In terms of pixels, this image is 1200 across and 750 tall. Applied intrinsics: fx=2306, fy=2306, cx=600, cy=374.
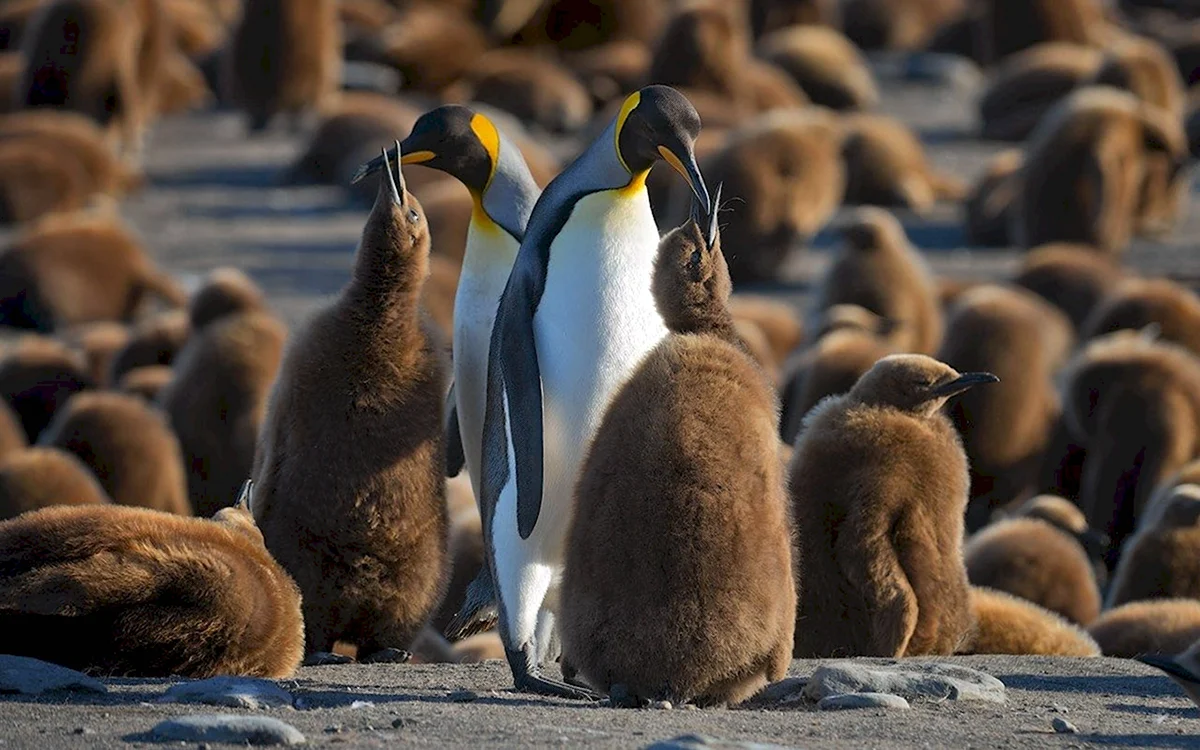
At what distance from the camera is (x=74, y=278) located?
13.6 m

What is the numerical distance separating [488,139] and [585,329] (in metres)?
1.23

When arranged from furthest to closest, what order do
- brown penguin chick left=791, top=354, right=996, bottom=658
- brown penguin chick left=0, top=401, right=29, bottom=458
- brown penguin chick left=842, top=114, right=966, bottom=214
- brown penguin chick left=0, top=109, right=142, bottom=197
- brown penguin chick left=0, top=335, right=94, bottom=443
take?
brown penguin chick left=842, top=114, right=966, bottom=214 → brown penguin chick left=0, top=109, right=142, bottom=197 → brown penguin chick left=0, top=335, right=94, bottom=443 → brown penguin chick left=0, top=401, right=29, bottom=458 → brown penguin chick left=791, top=354, right=996, bottom=658

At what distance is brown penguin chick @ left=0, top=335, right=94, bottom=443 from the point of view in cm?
1123

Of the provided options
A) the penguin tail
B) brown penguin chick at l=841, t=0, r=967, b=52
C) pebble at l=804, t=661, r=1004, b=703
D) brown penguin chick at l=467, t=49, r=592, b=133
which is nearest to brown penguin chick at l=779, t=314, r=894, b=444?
the penguin tail

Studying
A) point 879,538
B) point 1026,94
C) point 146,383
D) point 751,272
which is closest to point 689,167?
point 879,538

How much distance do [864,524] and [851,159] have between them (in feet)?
38.4

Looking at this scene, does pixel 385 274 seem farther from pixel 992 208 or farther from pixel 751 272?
pixel 992 208

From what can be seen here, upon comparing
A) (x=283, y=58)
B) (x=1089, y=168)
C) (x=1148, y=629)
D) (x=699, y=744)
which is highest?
(x=699, y=744)

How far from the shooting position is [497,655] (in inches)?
260

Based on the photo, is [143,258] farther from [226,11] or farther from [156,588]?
[226,11]

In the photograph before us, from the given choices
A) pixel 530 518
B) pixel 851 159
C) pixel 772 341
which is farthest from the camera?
pixel 851 159

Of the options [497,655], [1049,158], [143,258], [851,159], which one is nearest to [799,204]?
[1049,158]

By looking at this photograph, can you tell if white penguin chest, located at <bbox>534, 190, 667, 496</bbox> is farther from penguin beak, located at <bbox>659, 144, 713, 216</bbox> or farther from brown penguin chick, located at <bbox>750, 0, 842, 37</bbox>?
brown penguin chick, located at <bbox>750, 0, 842, 37</bbox>

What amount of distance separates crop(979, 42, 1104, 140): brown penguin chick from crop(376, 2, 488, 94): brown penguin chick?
491 centimetres
